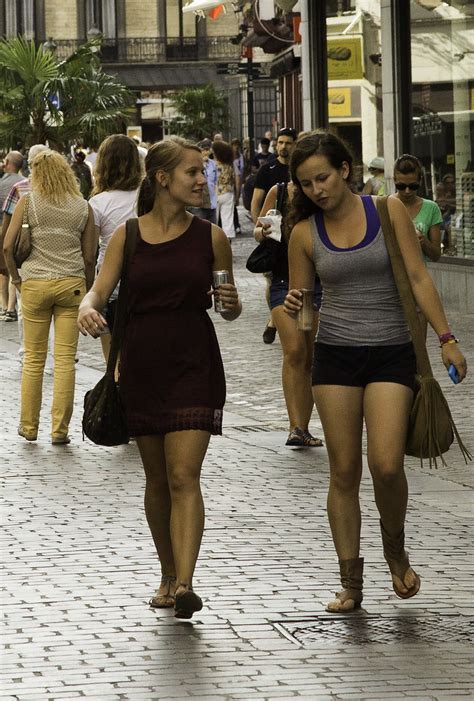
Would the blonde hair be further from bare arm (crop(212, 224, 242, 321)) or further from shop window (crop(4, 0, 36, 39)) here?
shop window (crop(4, 0, 36, 39))

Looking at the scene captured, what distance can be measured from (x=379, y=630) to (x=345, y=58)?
18.2 metres

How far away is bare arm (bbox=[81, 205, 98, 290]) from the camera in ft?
36.6

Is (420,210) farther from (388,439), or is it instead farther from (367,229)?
(388,439)

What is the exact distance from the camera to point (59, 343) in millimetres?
11359

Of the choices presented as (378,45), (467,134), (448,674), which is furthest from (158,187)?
(378,45)

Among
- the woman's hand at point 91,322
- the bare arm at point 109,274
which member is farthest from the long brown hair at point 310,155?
the woman's hand at point 91,322

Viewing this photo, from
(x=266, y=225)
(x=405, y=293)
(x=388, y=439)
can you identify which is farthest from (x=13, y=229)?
(x=388, y=439)

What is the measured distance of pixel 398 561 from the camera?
6441mm

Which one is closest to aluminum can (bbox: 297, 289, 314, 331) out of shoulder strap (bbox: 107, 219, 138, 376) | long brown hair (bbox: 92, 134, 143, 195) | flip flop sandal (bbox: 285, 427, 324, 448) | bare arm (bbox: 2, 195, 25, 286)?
shoulder strap (bbox: 107, 219, 138, 376)

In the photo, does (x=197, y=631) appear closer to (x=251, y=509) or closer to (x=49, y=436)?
(x=251, y=509)

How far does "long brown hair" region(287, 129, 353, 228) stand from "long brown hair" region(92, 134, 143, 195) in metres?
4.52

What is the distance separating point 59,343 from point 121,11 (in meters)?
61.2

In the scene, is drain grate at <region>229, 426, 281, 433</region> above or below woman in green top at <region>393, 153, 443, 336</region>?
below

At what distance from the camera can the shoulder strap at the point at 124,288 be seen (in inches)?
255
